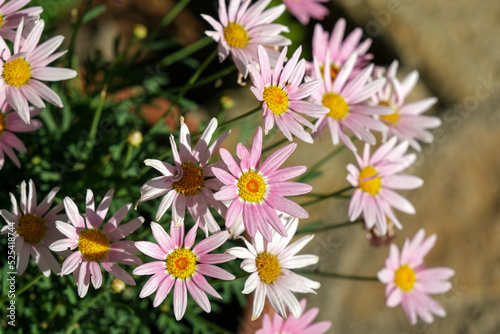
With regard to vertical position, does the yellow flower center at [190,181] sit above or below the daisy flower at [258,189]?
below

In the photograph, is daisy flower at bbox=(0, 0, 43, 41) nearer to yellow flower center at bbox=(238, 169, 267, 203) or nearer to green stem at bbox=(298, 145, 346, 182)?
yellow flower center at bbox=(238, 169, 267, 203)

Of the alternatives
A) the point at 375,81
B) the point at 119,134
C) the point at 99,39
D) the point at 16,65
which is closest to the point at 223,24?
the point at 375,81

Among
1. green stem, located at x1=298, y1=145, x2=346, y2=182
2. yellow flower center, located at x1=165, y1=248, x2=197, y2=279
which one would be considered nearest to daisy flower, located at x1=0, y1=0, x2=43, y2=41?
yellow flower center, located at x1=165, y1=248, x2=197, y2=279

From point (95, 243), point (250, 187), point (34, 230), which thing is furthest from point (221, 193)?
point (34, 230)

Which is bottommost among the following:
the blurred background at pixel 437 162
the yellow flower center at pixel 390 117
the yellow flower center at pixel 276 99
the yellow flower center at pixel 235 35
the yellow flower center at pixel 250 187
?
the blurred background at pixel 437 162

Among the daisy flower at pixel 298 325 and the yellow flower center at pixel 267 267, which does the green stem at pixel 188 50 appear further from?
the daisy flower at pixel 298 325

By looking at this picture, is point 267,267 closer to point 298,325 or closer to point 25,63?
point 298,325

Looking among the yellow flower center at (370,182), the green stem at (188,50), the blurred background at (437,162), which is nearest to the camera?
the yellow flower center at (370,182)

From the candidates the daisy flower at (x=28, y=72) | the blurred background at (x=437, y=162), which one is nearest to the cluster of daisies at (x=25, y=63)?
the daisy flower at (x=28, y=72)
